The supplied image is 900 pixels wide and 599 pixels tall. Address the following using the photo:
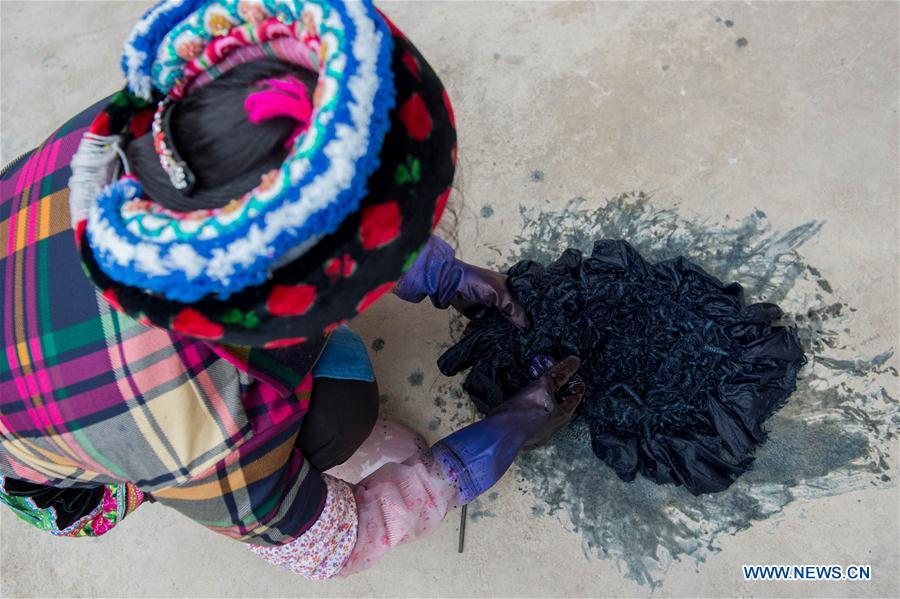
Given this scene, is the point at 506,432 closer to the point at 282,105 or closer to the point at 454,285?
the point at 454,285

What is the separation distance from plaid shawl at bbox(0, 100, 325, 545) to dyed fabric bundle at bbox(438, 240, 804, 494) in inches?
26.6

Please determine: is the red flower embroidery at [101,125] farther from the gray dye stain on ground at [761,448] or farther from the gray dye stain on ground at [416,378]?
the gray dye stain on ground at [761,448]

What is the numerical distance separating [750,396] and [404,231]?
1019 millimetres

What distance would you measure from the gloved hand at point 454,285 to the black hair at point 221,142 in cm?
77

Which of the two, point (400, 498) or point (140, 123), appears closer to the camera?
point (140, 123)

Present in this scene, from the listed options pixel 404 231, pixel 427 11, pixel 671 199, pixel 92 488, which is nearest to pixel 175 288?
pixel 404 231

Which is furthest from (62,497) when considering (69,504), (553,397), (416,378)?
(553,397)

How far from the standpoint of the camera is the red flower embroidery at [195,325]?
59 centimetres

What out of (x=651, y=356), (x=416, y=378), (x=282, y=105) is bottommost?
(x=416, y=378)

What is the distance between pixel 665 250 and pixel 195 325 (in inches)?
48.3

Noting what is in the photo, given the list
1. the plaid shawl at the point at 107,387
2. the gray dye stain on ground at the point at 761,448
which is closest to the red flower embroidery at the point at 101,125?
the plaid shawl at the point at 107,387

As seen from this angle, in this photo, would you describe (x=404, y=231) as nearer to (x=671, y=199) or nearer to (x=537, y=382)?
(x=537, y=382)

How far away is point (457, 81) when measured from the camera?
1.79m

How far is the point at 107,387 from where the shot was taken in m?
0.78
